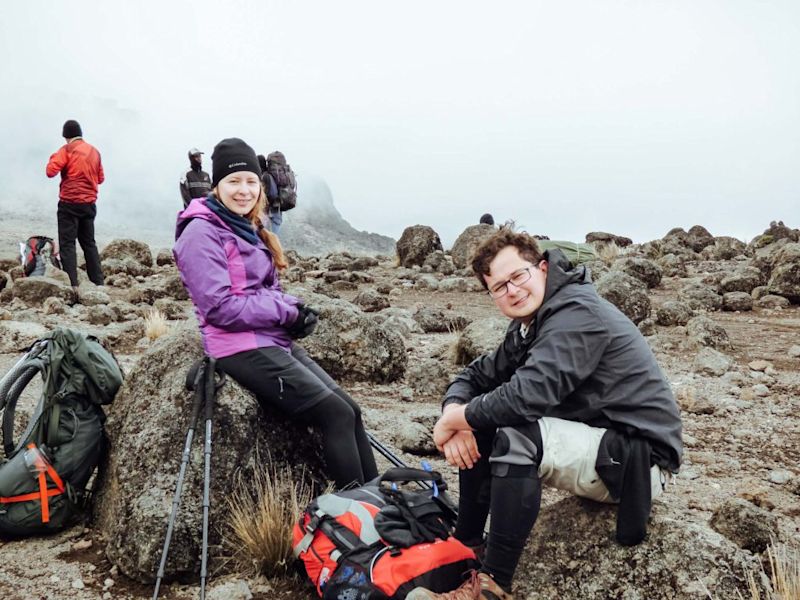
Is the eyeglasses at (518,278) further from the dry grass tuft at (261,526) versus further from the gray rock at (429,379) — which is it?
the gray rock at (429,379)

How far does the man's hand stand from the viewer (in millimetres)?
3336

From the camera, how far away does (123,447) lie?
389cm

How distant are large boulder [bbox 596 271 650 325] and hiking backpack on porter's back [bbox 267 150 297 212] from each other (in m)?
5.35

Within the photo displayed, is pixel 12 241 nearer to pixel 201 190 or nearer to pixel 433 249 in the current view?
pixel 433 249

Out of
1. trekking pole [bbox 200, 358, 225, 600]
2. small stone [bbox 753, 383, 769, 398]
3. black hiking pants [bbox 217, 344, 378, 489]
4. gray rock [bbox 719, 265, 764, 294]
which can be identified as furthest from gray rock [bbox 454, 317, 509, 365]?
gray rock [bbox 719, 265, 764, 294]

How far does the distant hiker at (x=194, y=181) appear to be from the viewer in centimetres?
961

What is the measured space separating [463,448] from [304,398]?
1.07 metres

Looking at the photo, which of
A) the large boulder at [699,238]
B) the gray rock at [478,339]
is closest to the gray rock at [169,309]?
the gray rock at [478,339]

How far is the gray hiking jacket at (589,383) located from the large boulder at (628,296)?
293 inches

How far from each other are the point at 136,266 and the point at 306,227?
88.5 feet

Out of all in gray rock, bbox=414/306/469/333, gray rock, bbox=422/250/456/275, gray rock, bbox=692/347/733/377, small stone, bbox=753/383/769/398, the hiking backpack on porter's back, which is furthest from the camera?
gray rock, bbox=422/250/456/275

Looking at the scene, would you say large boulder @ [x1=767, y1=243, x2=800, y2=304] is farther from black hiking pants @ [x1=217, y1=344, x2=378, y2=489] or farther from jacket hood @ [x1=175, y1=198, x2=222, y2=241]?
jacket hood @ [x1=175, y1=198, x2=222, y2=241]

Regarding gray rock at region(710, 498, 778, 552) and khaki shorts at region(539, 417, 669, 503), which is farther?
gray rock at region(710, 498, 778, 552)

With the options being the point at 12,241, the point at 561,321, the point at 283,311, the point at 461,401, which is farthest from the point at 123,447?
the point at 12,241
